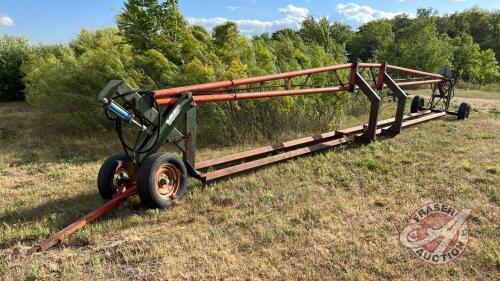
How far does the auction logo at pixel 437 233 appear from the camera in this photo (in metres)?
2.82

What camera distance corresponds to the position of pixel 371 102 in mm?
6055

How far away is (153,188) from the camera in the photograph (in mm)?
3465

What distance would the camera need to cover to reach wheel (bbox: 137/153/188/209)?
3436 mm

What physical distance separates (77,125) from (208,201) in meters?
4.82

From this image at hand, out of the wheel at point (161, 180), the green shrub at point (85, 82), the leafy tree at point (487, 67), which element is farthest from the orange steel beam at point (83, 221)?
the leafy tree at point (487, 67)

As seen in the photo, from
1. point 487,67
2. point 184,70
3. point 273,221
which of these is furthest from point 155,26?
point 487,67

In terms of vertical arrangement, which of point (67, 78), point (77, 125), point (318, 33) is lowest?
point (77, 125)

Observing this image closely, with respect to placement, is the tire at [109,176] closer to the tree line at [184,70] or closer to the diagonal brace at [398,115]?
the tree line at [184,70]

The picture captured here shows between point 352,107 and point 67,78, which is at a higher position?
point 67,78

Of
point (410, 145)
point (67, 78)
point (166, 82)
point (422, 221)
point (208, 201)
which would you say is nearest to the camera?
point (422, 221)

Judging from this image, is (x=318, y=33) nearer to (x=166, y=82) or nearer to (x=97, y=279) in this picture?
(x=166, y=82)

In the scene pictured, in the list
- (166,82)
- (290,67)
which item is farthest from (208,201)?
(290,67)

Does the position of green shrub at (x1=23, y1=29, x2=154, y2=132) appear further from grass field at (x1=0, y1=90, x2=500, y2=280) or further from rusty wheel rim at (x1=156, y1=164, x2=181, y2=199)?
rusty wheel rim at (x1=156, y1=164, x2=181, y2=199)

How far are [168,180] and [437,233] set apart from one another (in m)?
2.56
